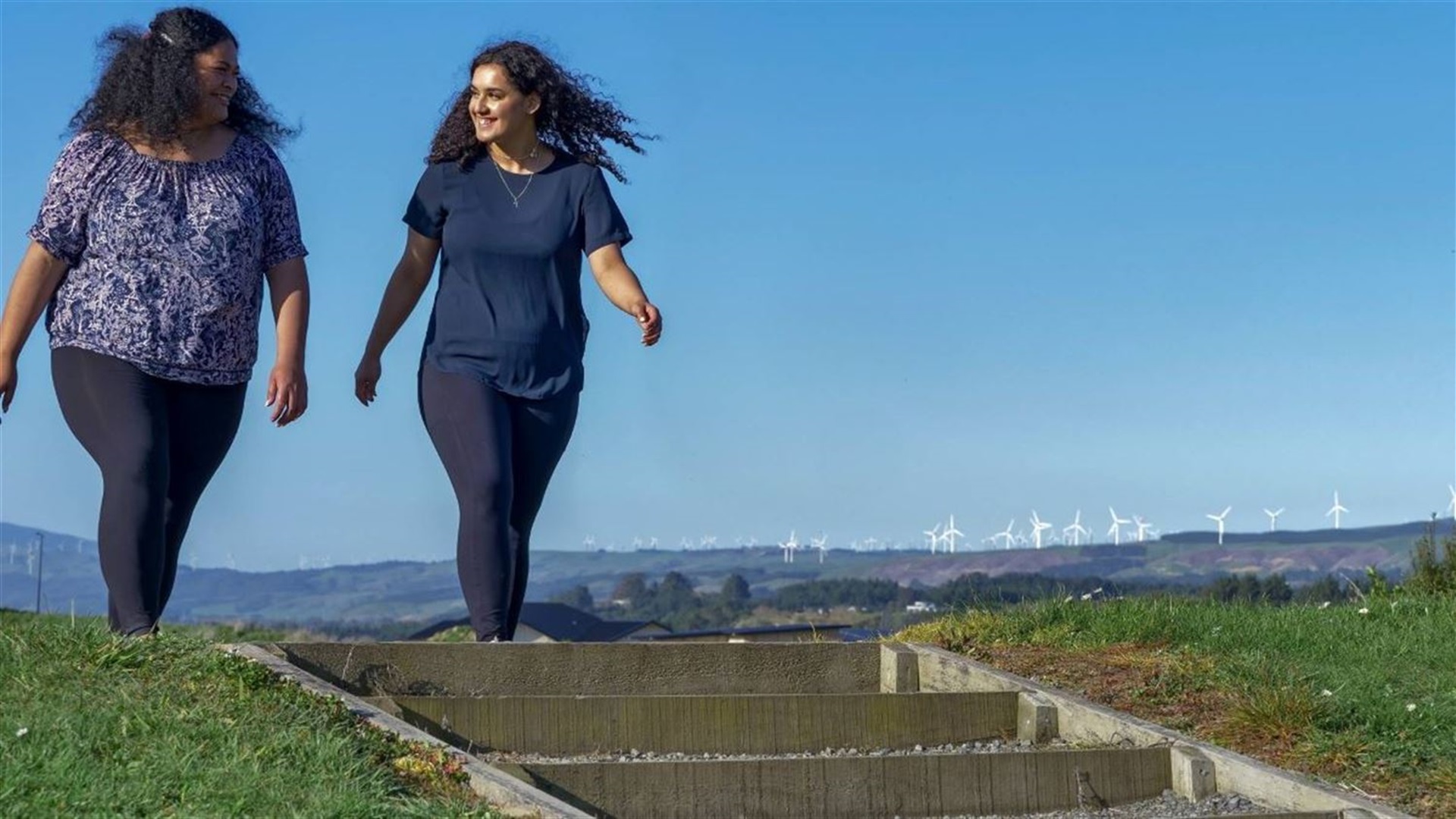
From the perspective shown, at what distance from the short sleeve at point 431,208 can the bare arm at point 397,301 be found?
0.03 m

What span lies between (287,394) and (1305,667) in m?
3.89

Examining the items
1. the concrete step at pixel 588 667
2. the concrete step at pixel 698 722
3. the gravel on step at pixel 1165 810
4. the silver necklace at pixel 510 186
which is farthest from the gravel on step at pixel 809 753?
the silver necklace at pixel 510 186

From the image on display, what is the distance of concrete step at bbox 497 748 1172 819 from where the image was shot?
188 inches

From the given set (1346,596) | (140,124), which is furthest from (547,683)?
(1346,596)

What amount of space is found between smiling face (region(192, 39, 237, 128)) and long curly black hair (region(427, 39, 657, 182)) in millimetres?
1052

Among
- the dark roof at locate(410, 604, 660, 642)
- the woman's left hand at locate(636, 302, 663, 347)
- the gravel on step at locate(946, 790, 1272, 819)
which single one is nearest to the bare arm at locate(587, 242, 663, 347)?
the woman's left hand at locate(636, 302, 663, 347)

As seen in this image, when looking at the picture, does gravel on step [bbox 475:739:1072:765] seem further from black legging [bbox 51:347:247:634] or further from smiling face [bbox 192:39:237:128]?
smiling face [bbox 192:39:237:128]

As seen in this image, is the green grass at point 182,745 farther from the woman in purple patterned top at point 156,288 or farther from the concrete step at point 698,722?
the woman in purple patterned top at point 156,288

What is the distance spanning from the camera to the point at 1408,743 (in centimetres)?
544

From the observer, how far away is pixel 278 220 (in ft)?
22.0

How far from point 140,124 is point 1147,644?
4428 mm

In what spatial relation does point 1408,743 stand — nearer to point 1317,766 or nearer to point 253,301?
point 1317,766

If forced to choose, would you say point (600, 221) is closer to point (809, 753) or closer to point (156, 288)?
point (156, 288)

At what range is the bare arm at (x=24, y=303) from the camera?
20.2ft
